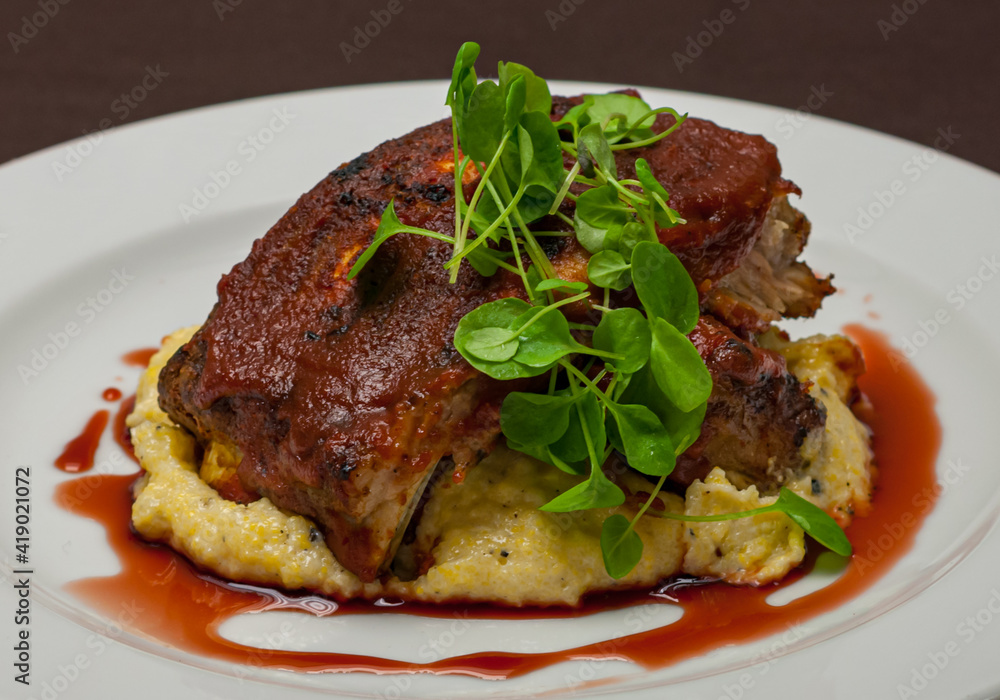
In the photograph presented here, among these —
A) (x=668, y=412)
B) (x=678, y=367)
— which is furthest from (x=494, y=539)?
(x=678, y=367)

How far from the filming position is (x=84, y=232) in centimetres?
523

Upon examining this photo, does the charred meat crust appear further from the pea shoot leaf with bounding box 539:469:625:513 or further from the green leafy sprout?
the pea shoot leaf with bounding box 539:469:625:513

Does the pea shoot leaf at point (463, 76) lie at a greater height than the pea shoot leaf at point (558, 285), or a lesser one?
greater

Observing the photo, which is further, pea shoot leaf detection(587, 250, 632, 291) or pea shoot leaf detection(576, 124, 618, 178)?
pea shoot leaf detection(576, 124, 618, 178)

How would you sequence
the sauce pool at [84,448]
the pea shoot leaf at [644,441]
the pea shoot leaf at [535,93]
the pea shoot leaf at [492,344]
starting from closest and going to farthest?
the pea shoot leaf at [492,344] < the pea shoot leaf at [644,441] < the pea shoot leaf at [535,93] < the sauce pool at [84,448]

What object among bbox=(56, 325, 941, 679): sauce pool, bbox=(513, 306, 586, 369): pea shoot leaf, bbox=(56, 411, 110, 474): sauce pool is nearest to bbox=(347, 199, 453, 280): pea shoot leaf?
bbox=(513, 306, 586, 369): pea shoot leaf

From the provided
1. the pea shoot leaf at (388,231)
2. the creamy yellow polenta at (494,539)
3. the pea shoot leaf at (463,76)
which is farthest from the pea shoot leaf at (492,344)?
the pea shoot leaf at (463,76)

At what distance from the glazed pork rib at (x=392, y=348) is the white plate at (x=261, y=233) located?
0.56 m

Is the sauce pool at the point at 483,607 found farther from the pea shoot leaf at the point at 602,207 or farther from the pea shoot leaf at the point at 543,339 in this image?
the pea shoot leaf at the point at 602,207

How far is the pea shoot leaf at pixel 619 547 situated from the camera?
3275 millimetres

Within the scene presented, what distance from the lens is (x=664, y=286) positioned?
3168 mm

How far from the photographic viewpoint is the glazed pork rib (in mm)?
3221

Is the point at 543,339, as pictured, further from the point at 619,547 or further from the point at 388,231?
the point at 619,547

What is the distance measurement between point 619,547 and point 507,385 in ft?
2.11
